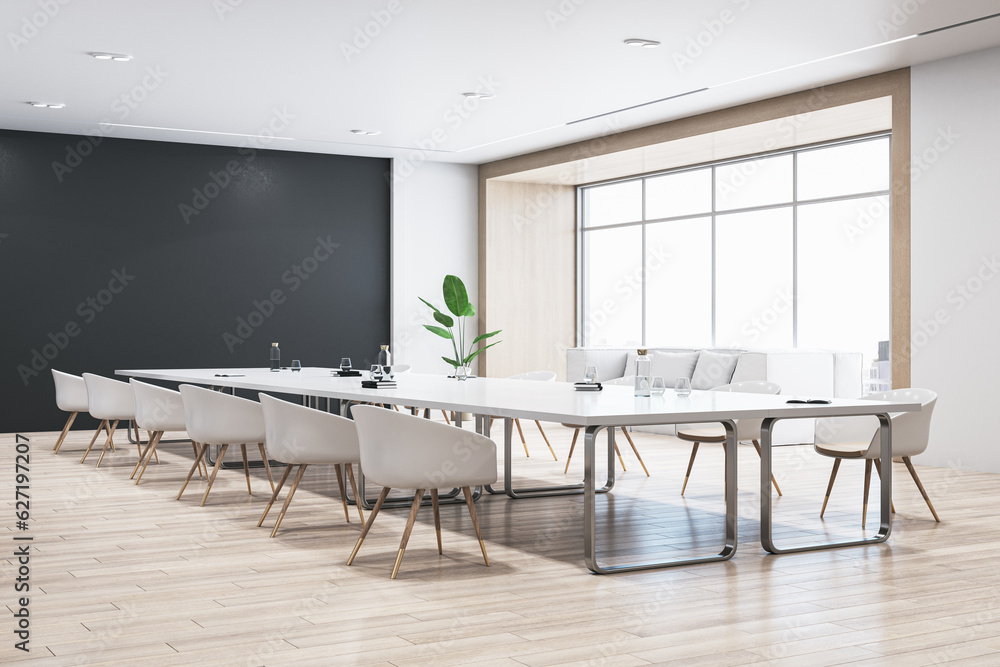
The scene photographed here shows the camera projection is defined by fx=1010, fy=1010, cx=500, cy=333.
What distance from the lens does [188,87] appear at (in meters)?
7.99

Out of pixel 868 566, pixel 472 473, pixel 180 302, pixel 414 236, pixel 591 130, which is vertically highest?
pixel 591 130

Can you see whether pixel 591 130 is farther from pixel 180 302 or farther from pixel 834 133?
pixel 180 302

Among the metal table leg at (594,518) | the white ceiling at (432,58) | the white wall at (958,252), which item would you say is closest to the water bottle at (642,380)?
the metal table leg at (594,518)

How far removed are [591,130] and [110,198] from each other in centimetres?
475

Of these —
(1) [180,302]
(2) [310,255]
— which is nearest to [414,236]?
(2) [310,255]

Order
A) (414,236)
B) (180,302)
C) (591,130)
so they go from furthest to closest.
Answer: (414,236)
(180,302)
(591,130)

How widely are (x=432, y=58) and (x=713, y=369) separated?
3.74 m

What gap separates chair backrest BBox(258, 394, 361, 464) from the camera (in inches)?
173
